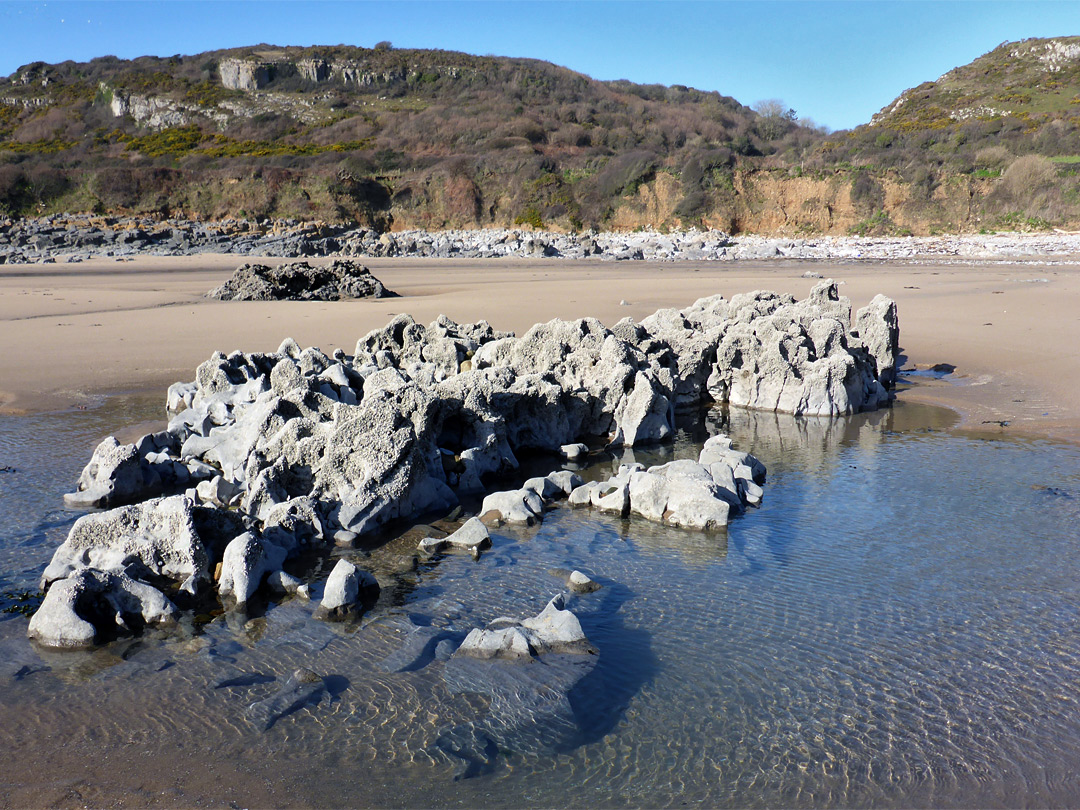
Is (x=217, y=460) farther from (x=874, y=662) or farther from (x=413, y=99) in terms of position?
(x=413, y=99)

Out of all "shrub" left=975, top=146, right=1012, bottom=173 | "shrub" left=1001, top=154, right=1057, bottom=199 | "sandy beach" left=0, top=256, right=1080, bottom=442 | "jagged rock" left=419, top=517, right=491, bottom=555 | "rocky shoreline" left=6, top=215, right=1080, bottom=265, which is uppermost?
"shrub" left=975, top=146, right=1012, bottom=173

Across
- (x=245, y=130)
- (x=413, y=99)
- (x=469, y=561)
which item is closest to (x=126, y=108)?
(x=245, y=130)

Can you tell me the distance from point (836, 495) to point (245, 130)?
5877 centimetres

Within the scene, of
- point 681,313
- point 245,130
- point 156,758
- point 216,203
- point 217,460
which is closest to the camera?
point 156,758

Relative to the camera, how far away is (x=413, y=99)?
64312mm

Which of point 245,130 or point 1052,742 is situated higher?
point 245,130

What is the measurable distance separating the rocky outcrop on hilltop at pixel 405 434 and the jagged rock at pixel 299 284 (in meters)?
7.98

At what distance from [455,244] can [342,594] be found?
30733 millimetres

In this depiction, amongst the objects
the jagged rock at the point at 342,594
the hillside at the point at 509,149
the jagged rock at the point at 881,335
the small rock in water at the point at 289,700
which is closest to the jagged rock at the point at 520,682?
the small rock in water at the point at 289,700

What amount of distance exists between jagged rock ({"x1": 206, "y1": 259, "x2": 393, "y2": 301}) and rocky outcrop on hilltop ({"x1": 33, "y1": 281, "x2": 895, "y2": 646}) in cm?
798

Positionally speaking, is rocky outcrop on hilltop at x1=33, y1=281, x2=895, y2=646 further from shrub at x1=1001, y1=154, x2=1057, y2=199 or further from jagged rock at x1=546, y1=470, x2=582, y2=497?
shrub at x1=1001, y1=154, x2=1057, y2=199

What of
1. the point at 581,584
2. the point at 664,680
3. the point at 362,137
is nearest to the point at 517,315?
the point at 581,584

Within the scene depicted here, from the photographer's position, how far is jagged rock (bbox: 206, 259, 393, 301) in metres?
16.6

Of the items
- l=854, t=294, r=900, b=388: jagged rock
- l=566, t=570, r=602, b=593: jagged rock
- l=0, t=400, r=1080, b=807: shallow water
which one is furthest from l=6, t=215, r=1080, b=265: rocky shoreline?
l=566, t=570, r=602, b=593: jagged rock
